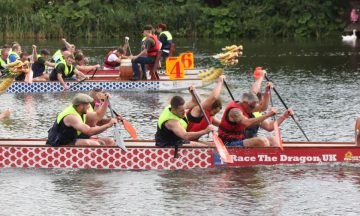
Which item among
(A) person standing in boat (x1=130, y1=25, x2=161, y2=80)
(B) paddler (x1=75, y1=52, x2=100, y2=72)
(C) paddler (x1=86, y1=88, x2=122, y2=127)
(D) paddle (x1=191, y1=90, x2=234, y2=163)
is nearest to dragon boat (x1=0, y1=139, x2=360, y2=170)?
(D) paddle (x1=191, y1=90, x2=234, y2=163)

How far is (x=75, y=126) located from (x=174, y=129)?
1732 mm

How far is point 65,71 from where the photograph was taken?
30.2m

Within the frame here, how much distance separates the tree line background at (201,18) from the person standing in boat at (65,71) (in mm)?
22639

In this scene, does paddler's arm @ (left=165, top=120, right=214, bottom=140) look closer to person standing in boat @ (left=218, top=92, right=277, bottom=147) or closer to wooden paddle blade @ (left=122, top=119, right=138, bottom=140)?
person standing in boat @ (left=218, top=92, right=277, bottom=147)

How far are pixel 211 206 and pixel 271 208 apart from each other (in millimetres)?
932

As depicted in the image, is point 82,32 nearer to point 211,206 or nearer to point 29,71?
point 29,71

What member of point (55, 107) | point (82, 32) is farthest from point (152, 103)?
point (82, 32)

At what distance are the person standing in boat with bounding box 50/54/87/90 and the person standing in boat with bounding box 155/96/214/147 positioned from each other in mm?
12710

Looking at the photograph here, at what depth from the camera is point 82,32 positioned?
53750mm

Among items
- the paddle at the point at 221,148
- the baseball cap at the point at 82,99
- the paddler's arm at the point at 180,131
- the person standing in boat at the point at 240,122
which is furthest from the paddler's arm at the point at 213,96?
the baseball cap at the point at 82,99

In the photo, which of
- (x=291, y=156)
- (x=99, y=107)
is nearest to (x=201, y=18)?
(x=99, y=107)

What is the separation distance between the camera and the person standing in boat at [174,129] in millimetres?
17297

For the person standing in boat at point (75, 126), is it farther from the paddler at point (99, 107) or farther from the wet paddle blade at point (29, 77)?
the wet paddle blade at point (29, 77)

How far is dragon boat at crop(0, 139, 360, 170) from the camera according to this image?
695 inches
